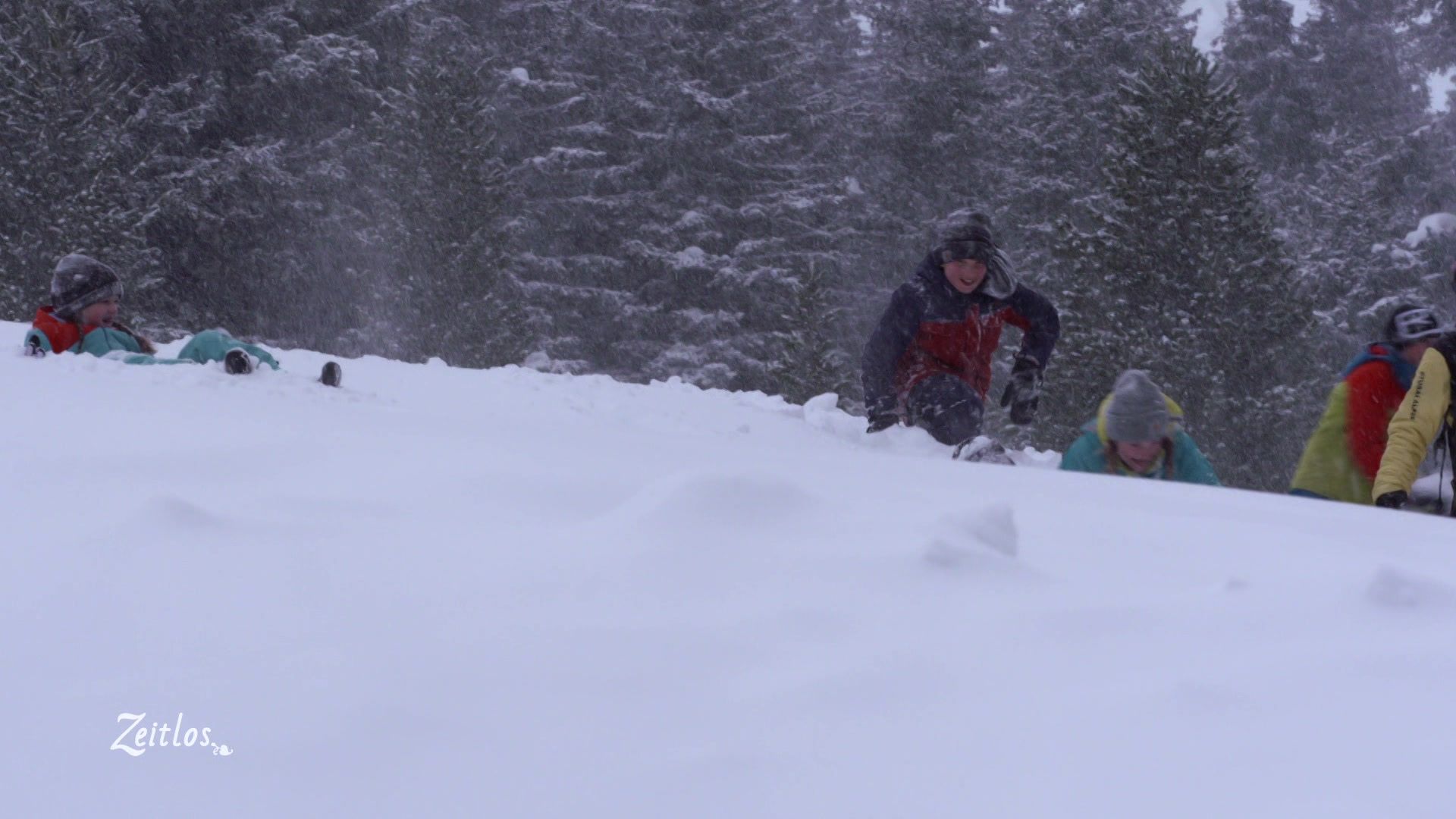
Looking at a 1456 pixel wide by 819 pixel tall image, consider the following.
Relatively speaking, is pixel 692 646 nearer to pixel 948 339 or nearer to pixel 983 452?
pixel 983 452

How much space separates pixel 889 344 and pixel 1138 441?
153 centimetres

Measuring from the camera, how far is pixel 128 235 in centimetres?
1900

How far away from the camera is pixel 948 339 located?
5867mm

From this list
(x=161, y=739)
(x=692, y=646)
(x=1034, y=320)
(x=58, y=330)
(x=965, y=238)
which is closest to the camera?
(x=161, y=739)

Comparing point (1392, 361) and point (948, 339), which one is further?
point (948, 339)

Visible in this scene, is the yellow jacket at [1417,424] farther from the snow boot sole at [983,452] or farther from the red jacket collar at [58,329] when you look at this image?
the red jacket collar at [58,329]

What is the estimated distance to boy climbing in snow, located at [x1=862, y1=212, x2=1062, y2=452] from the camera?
5.69 meters

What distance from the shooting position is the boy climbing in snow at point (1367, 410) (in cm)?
470

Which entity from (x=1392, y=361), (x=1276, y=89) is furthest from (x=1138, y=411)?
(x=1276, y=89)

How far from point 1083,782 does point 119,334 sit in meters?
6.77

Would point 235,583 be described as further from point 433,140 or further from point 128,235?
point 433,140

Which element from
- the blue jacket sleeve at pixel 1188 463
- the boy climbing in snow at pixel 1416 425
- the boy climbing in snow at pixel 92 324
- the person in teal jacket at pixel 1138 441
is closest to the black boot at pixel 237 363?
the boy climbing in snow at pixel 92 324

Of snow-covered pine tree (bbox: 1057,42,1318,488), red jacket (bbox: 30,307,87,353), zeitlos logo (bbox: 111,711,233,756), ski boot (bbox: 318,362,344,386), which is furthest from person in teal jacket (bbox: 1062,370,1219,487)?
snow-covered pine tree (bbox: 1057,42,1318,488)

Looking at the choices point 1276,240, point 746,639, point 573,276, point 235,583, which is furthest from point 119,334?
point 573,276
